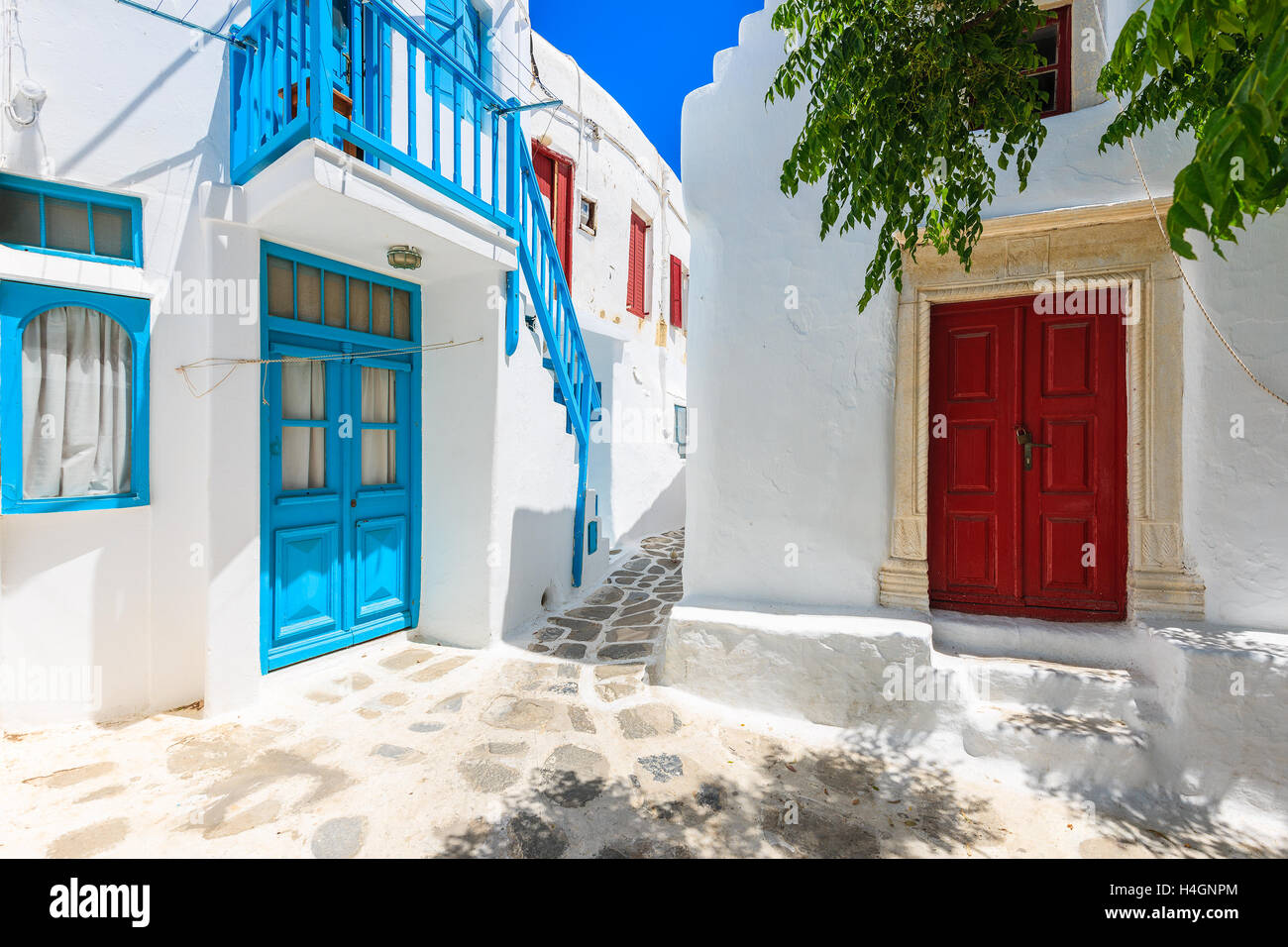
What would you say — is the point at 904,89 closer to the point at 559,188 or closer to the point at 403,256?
the point at 403,256

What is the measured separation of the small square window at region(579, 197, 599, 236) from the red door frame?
347 mm

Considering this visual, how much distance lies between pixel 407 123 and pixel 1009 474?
17.4 feet

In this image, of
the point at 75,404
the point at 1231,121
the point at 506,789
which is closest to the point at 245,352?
the point at 75,404

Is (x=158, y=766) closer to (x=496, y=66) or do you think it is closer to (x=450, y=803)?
(x=450, y=803)

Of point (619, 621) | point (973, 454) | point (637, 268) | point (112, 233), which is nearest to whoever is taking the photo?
point (112, 233)

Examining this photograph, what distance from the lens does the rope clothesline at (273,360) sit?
3.53 metres

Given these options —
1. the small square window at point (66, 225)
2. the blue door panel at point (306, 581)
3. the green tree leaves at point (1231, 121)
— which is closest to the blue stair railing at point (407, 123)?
the small square window at point (66, 225)

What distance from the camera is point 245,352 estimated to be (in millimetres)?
3646

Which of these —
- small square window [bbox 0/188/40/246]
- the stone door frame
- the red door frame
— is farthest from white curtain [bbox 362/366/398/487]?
the red door frame

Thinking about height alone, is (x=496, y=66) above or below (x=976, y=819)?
above

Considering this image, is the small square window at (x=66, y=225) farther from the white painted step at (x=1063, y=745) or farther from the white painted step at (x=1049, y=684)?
the white painted step at (x=1063, y=745)

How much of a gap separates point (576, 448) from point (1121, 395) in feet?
15.0
